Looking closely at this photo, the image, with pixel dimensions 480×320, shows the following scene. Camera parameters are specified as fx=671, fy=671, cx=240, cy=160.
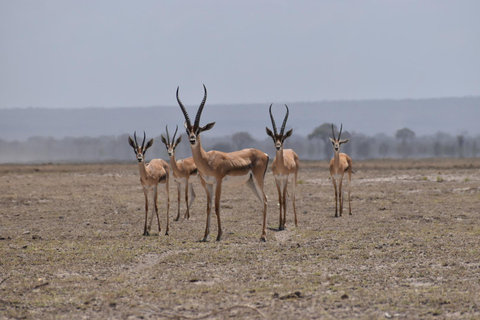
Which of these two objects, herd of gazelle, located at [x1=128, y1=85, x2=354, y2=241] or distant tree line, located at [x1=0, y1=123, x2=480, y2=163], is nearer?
herd of gazelle, located at [x1=128, y1=85, x2=354, y2=241]

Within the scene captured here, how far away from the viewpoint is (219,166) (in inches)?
522

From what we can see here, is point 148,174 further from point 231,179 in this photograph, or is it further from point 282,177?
point 282,177

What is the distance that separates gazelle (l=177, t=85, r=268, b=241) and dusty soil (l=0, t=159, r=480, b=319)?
0.94 m

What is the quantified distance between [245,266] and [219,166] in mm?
3103

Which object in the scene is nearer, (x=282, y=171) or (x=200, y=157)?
(x=200, y=157)

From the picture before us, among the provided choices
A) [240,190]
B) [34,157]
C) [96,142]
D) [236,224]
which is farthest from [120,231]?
[96,142]

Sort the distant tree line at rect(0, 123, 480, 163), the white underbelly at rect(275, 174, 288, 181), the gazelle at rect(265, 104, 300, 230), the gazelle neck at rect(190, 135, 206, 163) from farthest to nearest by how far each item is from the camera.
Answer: the distant tree line at rect(0, 123, 480, 163), the white underbelly at rect(275, 174, 288, 181), the gazelle at rect(265, 104, 300, 230), the gazelle neck at rect(190, 135, 206, 163)

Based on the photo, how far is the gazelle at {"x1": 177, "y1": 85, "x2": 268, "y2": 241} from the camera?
514 inches

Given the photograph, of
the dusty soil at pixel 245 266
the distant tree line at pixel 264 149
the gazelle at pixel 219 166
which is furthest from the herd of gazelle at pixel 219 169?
the distant tree line at pixel 264 149

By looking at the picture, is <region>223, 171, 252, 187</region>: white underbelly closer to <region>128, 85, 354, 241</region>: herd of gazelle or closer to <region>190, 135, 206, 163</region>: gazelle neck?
<region>128, 85, 354, 241</region>: herd of gazelle

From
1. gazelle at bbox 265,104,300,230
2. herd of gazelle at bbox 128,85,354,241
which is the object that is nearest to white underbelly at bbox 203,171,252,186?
herd of gazelle at bbox 128,85,354,241

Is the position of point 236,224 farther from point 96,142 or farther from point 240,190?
point 96,142

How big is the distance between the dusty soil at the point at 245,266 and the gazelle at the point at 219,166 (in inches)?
37.2

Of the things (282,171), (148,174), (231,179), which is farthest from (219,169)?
(282,171)
